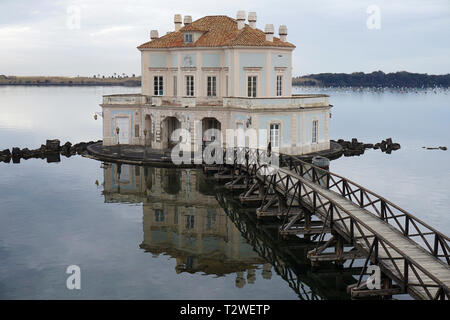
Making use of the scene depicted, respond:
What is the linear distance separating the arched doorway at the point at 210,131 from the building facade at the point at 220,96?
94mm

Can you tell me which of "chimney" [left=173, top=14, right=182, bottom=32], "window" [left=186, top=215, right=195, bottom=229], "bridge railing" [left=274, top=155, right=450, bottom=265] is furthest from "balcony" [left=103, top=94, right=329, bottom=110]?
"window" [left=186, top=215, right=195, bottom=229]

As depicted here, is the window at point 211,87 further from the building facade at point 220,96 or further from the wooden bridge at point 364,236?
the wooden bridge at point 364,236

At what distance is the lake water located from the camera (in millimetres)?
22266

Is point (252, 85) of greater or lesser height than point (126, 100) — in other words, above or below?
above

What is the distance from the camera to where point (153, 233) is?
1155 inches

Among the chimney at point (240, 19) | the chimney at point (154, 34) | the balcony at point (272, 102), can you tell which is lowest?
the balcony at point (272, 102)

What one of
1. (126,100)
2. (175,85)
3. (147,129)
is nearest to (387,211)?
(175,85)

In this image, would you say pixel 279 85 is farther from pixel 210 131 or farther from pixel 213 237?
pixel 213 237

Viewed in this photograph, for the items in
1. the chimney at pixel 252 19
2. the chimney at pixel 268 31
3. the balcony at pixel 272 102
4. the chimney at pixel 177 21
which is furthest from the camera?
the chimney at pixel 177 21

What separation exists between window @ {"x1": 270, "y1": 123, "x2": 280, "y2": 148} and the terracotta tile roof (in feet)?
23.7

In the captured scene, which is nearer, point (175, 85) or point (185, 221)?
point (185, 221)

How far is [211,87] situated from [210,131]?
4.26m

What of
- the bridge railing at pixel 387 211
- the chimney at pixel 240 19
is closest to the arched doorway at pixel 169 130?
the bridge railing at pixel 387 211

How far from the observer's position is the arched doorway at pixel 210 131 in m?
52.9
